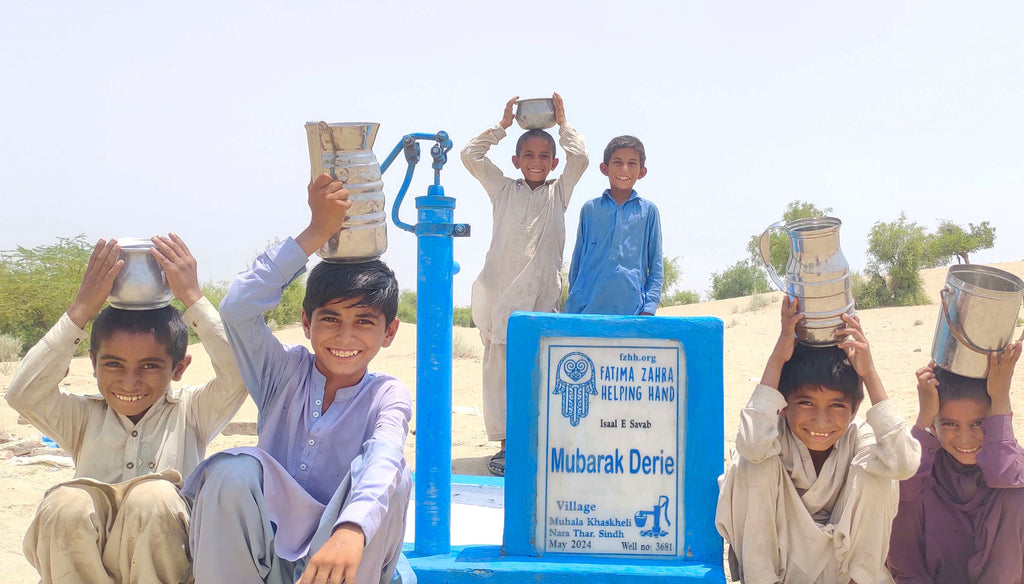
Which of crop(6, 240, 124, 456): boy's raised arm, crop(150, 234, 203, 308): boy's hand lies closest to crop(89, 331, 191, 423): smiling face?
crop(6, 240, 124, 456): boy's raised arm

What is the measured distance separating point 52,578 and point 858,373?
8.78 ft

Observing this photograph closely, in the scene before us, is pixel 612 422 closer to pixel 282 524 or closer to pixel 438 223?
pixel 438 223

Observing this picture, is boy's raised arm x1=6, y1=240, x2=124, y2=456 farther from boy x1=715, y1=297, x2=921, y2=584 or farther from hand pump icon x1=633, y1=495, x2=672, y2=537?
boy x1=715, y1=297, x2=921, y2=584

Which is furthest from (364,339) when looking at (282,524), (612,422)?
(612,422)

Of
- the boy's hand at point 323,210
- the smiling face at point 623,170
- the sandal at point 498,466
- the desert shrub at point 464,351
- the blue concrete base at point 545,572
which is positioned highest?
the smiling face at point 623,170

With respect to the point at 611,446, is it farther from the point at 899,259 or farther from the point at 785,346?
the point at 899,259

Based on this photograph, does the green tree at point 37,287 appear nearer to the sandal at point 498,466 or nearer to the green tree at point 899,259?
the sandal at point 498,466

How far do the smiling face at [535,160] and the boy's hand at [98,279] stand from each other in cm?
293

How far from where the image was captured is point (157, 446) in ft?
10.2

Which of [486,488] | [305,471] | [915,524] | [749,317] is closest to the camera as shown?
[305,471]

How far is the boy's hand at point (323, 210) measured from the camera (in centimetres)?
291

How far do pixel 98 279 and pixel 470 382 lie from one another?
826 centimetres

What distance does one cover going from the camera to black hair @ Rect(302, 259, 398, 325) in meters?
2.98

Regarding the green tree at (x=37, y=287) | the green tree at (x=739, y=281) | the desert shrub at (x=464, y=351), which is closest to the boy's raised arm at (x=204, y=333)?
the desert shrub at (x=464, y=351)
